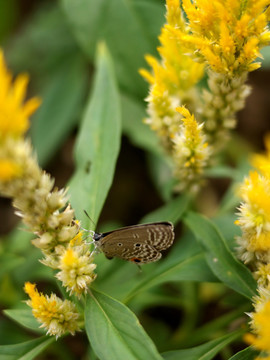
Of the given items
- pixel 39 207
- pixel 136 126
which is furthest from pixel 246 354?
pixel 136 126

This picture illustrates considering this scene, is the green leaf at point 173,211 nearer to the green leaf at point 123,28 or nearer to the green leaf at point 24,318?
the green leaf at point 24,318

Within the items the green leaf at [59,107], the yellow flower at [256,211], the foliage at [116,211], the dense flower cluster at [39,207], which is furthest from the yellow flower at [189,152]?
the green leaf at [59,107]

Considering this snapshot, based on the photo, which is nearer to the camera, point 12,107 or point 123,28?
point 12,107

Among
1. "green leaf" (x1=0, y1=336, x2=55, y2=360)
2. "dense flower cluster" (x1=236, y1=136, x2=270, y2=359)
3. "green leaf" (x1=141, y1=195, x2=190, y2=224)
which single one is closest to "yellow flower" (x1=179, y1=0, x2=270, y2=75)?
"dense flower cluster" (x1=236, y1=136, x2=270, y2=359)

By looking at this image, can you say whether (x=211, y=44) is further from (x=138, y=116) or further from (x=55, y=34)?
(x=55, y=34)

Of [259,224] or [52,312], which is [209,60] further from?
[52,312]

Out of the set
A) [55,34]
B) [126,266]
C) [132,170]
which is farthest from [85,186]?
[55,34]

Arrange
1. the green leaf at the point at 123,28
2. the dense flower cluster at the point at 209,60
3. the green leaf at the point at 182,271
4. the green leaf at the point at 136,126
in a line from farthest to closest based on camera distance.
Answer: the green leaf at the point at 136,126
the green leaf at the point at 123,28
the green leaf at the point at 182,271
the dense flower cluster at the point at 209,60
